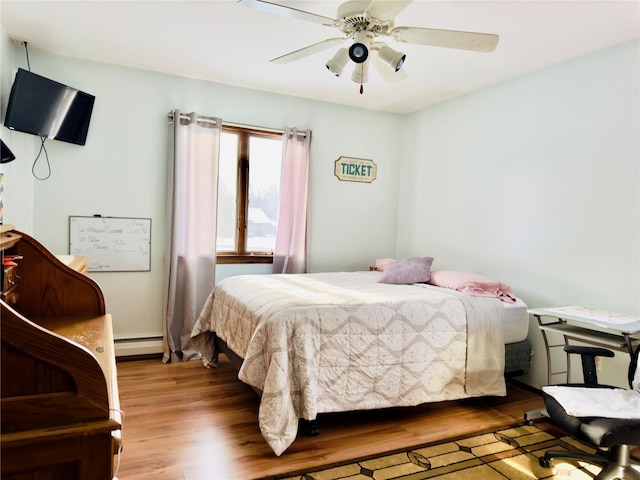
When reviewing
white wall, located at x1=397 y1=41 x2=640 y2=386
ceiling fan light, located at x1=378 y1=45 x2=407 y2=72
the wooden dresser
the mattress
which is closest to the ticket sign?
white wall, located at x1=397 y1=41 x2=640 y2=386

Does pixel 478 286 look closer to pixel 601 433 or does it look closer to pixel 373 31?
pixel 601 433

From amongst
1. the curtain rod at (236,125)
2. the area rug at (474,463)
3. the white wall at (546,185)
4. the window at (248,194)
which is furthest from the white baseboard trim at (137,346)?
the white wall at (546,185)

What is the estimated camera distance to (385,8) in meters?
2.06

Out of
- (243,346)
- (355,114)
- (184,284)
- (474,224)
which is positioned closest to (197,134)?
(184,284)

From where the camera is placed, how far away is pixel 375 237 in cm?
495

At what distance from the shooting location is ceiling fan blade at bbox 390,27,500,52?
2207mm

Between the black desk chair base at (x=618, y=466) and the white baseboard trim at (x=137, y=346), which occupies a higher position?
the black desk chair base at (x=618, y=466)

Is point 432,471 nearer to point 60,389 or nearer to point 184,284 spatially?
point 60,389

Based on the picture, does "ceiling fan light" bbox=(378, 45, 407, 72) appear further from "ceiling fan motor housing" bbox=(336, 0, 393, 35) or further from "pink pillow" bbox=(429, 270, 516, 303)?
"pink pillow" bbox=(429, 270, 516, 303)

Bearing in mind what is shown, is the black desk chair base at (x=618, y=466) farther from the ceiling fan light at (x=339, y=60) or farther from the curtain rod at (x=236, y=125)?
the curtain rod at (x=236, y=125)

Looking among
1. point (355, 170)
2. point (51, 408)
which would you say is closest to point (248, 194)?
point (355, 170)

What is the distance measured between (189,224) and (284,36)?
1.84 meters

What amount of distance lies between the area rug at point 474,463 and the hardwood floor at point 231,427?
9 cm

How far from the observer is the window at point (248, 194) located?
427cm
